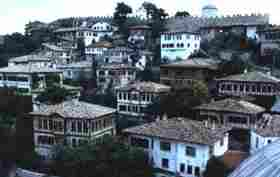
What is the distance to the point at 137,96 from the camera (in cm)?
3731

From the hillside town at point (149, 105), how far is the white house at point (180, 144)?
8 centimetres

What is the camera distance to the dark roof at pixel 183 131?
24.2m

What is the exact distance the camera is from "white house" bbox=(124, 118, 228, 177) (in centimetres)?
2431

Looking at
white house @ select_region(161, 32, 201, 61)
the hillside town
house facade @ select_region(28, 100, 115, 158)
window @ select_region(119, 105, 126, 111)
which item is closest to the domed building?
the hillside town

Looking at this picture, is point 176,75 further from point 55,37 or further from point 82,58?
point 55,37

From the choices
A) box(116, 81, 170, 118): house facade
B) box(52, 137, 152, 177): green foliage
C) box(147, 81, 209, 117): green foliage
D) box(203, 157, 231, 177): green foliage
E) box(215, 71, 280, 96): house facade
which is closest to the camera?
box(203, 157, 231, 177): green foliage

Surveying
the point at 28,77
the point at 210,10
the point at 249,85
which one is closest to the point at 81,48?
the point at 28,77

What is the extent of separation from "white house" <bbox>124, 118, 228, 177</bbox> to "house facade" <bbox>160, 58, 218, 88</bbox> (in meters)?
12.9

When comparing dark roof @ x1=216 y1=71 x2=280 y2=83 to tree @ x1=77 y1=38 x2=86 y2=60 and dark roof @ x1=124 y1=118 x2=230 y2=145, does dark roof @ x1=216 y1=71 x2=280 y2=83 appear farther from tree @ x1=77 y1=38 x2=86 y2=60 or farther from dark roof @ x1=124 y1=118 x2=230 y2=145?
tree @ x1=77 y1=38 x2=86 y2=60

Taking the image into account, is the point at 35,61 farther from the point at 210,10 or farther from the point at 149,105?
the point at 210,10

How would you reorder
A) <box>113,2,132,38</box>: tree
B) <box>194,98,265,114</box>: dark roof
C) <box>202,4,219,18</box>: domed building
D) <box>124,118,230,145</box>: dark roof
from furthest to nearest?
<box>202,4,219,18</box>: domed building, <box>113,2,132,38</box>: tree, <box>194,98,265,114</box>: dark roof, <box>124,118,230,145</box>: dark roof

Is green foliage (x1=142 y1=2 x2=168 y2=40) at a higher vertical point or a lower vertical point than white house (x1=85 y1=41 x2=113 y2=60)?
higher

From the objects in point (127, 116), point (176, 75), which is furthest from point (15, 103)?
point (176, 75)

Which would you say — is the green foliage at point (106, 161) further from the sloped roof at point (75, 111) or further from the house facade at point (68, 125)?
the sloped roof at point (75, 111)
